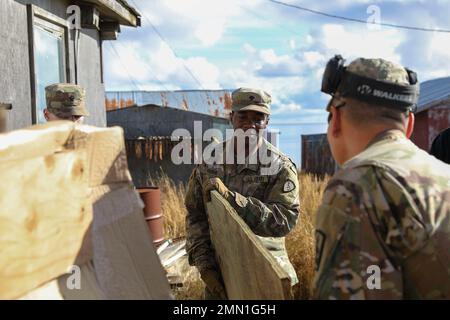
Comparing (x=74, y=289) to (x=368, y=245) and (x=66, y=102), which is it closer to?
(x=368, y=245)

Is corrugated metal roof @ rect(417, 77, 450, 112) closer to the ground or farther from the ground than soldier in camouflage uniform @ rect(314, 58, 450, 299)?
farther from the ground

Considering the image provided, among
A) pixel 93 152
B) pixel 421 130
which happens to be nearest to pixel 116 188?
pixel 93 152

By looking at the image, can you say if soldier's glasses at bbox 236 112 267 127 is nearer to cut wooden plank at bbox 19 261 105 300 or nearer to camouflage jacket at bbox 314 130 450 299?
camouflage jacket at bbox 314 130 450 299

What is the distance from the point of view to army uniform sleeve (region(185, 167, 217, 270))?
9.18ft

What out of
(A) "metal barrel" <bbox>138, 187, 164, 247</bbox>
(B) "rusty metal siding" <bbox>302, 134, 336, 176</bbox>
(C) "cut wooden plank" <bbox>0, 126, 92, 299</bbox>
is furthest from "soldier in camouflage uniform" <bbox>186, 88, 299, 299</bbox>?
(B) "rusty metal siding" <bbox>302, 134, 336, 176</bbox>

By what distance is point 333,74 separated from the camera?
1544 mm

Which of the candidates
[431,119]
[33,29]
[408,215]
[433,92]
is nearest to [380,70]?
[408,215]

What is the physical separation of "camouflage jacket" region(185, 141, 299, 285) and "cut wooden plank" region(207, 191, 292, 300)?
0.24m

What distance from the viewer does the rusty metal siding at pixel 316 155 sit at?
1559 centimetres

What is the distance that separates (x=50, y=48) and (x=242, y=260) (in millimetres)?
4304

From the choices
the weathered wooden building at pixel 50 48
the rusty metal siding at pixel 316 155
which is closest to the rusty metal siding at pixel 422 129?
the rusty metal siding at pixel 316 155

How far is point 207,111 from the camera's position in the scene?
17.1 meters

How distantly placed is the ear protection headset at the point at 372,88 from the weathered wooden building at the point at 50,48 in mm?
3219
